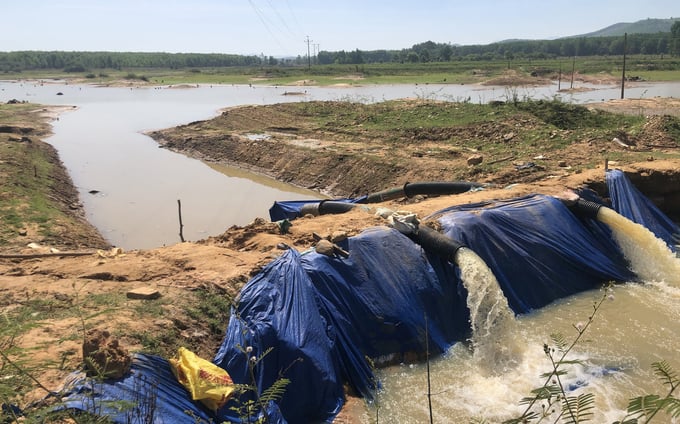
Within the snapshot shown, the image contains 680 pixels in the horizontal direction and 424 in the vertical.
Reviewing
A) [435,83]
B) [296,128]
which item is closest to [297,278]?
[296,128]

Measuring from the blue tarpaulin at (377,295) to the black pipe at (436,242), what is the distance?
0.14 metres

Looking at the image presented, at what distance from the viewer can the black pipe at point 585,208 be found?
32.7ft

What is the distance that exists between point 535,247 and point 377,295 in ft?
11.6

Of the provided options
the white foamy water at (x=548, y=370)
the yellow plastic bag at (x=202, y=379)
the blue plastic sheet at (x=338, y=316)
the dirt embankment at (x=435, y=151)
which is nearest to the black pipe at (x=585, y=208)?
the dirt embankment at (x=435, y=151)

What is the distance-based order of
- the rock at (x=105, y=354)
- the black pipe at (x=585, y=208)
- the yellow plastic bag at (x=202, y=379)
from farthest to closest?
the black pipe at (x=585, y=208)
the yellow plastic bag at (x=202, y=379)
the rock at (x=105, y=354)

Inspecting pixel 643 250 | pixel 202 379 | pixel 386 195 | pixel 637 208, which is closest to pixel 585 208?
pixel 643 250

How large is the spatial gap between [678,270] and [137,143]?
25.2 m

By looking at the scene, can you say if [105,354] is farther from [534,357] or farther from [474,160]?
[474,160]

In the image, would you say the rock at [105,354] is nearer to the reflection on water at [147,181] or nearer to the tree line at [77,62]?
the reflection on water at [147,181]

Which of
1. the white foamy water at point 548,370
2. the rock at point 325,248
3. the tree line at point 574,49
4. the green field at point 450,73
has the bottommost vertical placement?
the white foamy water at point 548,370

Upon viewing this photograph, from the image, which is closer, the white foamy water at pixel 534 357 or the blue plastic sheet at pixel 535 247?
the white foamy water at pixel 534 357

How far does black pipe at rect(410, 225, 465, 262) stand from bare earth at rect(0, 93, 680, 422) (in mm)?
955

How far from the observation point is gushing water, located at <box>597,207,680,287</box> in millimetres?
9223

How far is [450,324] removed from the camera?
7.67 meters
